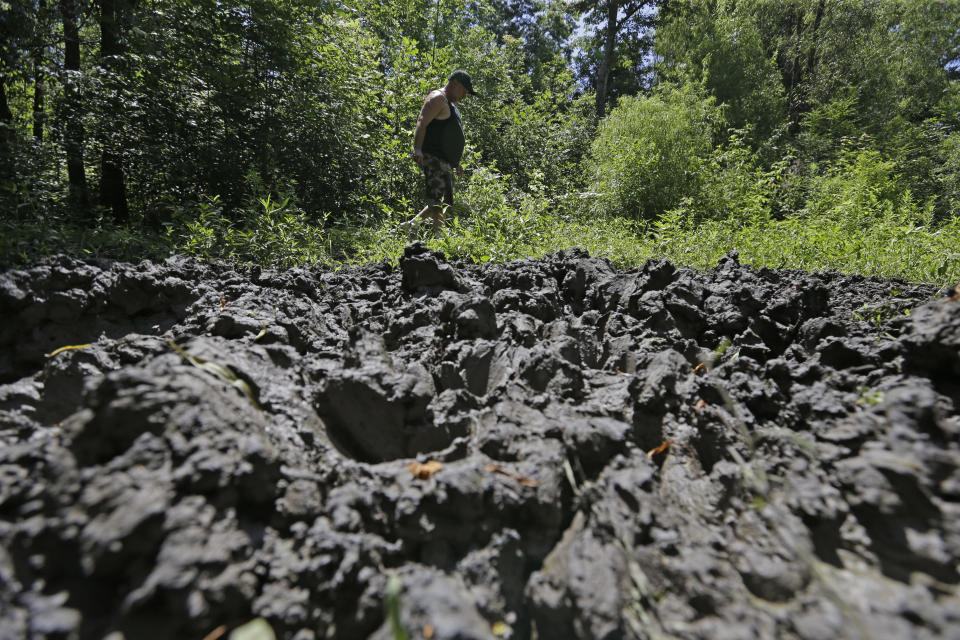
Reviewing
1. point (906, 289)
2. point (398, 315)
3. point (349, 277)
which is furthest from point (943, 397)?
point (349, 277)

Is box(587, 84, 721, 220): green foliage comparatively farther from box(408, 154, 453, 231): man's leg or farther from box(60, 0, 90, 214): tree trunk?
box(60, 0, 90, 214): tree trunk

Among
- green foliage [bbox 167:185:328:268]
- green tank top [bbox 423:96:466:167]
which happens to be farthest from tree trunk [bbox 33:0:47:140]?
green tank top [bbox 423:96:466:167]

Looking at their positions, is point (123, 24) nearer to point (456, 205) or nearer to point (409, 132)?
point (409, 132)

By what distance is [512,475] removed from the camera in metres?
1.21

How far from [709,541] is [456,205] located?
227 inches

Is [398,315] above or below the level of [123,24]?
below

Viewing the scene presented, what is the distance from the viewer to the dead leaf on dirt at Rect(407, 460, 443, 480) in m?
1.23

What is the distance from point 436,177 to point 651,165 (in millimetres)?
4567

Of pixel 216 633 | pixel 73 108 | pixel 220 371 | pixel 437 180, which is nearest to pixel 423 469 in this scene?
pixel 216 633

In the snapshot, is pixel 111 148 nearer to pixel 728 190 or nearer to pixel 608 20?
pixel 728 190

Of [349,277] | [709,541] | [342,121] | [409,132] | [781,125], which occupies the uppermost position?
[781,125]

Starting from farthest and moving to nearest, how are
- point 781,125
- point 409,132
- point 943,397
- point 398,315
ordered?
point 781,125
point 409,132
point 398,315
point 943,397

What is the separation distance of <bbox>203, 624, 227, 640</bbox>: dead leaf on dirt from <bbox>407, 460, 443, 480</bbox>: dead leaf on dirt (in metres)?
0.53

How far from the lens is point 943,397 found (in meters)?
1.24
